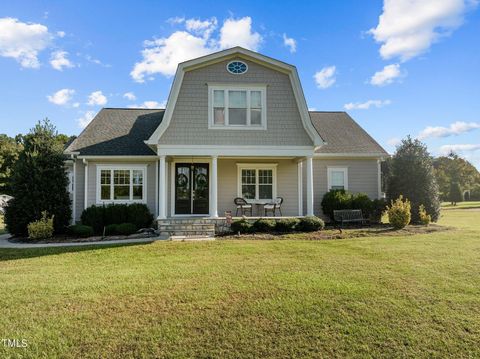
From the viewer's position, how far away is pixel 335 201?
1406 centimetres

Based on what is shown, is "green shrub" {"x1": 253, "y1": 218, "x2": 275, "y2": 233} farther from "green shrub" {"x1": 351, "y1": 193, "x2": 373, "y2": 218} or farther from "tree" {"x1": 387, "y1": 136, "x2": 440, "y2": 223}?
"tree" {"x1": 387, "y1": 136, "x2": 440, "y2": 223}

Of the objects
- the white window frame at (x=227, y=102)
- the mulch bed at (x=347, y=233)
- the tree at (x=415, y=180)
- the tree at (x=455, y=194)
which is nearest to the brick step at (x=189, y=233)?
the mulch bed at (x=347, y=233)

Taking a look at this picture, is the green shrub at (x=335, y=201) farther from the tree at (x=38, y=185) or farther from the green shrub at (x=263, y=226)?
the tree at (x=38, y=185)

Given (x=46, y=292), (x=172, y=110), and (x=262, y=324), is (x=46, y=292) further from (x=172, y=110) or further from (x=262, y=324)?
(x=172, y=110)

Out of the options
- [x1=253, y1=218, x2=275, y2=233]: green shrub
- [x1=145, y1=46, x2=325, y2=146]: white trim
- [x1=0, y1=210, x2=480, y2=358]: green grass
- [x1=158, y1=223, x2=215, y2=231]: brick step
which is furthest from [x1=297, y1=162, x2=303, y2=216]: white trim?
[x1=0, y1=210, x2=480, y2=358]: green grass

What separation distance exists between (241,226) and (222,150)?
309 centimetres

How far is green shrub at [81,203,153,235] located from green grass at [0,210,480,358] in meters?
4.72

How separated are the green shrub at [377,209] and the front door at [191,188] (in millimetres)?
7661

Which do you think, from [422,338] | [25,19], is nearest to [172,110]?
[25,19]

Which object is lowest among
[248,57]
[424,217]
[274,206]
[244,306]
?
[244,306]

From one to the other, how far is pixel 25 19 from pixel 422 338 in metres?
14.0

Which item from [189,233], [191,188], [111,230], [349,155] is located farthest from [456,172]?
[111,230]

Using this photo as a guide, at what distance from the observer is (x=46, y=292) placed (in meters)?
5.26

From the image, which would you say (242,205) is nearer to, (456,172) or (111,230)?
(111,230)
